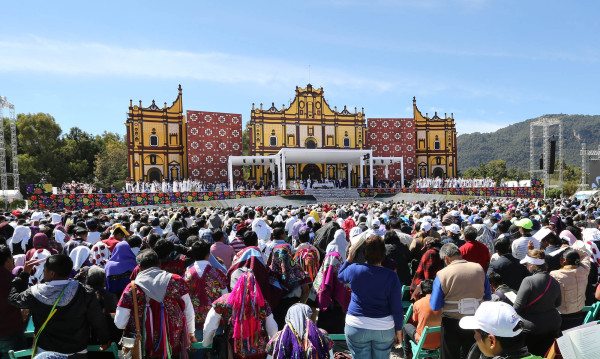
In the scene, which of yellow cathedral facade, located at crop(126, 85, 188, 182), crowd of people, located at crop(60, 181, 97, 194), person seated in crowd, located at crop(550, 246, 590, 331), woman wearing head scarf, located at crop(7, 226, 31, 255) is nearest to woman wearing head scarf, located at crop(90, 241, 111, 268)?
woman wearing head scarf, located at crop(7, 226, 31, 255)

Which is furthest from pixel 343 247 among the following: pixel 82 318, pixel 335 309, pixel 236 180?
pixel 236 180

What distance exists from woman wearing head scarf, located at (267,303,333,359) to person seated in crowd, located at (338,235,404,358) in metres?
0.76

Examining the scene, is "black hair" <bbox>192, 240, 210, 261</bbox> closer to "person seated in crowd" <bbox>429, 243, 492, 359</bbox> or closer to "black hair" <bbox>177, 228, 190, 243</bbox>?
"person seated in crowd" <bbox>429, 243, 492, 359</bbox>

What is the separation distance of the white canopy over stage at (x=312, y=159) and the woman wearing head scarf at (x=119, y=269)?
1138 inches

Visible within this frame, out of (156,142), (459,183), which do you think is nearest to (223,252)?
(156,142)

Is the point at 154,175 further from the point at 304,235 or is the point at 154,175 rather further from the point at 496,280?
the point at 496,280

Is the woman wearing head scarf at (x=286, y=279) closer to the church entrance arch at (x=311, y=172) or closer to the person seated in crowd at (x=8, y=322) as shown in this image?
the person seated in crowd at (x=8, y=322)

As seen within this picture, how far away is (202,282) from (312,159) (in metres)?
34.6

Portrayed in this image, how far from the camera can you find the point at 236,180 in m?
39.5

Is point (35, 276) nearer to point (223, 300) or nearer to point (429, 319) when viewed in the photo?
point (223, 300)

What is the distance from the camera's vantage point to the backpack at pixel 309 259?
511 centimetres

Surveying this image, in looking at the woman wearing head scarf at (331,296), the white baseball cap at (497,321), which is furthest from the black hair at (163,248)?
the white baseball cap at (497,321)

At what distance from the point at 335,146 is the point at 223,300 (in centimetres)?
3911

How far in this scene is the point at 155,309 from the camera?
3426 mm
